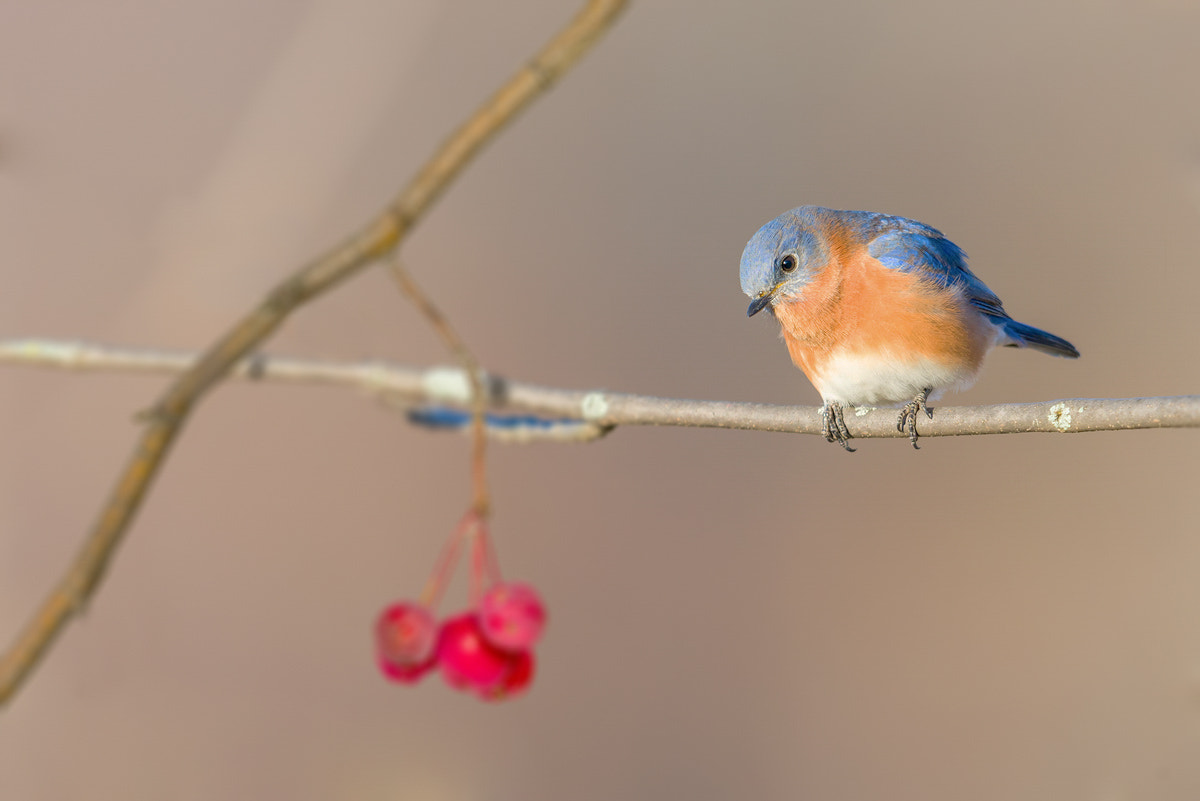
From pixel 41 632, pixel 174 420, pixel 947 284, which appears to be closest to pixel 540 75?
pixel 174 420

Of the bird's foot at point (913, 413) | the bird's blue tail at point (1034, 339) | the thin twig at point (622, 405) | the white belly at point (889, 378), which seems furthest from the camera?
the bird's blue tail at point (1034, 339)

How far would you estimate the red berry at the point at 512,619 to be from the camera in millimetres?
854

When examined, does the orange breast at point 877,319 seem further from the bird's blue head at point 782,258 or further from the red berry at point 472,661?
the red berry at point 472,661

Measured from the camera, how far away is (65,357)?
1170mm

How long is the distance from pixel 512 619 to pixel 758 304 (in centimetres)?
83

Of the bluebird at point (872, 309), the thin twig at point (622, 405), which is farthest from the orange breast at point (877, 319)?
the thin twig at point (622, 405)

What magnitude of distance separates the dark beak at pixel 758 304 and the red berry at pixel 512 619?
0.77 metres

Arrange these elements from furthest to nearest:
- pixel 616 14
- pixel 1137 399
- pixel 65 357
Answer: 1. pixel 65 357
2. pixel 1137 399
3. pixel 616 14

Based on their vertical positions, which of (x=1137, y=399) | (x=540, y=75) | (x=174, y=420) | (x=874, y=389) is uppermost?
(x=874, y=389)

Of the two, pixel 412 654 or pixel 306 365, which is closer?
pixel 412 654

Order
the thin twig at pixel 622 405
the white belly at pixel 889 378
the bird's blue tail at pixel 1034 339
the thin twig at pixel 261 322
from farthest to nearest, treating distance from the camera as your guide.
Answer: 1. the bird's blue tail at pixel 1034 339
2. the white belly at pixel 889 378
3. the thin twig at pixel 622 405
4. the thin twig at pixel 261 322

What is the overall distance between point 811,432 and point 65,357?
2.82ft

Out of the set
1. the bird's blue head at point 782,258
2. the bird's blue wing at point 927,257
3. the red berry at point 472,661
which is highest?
the bird's blue wing at point 927,257

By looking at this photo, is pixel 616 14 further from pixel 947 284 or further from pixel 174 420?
pixel 947 284
